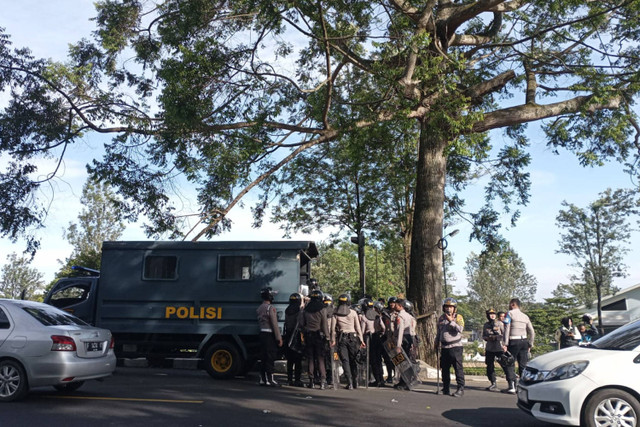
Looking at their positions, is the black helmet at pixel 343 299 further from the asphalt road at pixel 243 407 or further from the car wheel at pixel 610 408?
the car wheel at pixel 610 408

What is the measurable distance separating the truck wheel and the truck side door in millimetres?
3067

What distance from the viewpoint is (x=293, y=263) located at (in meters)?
12.6

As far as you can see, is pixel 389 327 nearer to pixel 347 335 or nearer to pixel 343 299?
pixel 347 335

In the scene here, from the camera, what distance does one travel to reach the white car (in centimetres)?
641

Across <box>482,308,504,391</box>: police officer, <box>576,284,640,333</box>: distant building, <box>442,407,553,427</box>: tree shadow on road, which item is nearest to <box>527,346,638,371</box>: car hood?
<box>442,407,553,427</box>: tree shadow on road

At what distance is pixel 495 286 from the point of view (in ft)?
185

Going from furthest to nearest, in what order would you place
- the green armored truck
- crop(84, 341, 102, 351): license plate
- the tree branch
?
the tree branch, the green armored truck, crop(84, 341, 102, 351): license plate

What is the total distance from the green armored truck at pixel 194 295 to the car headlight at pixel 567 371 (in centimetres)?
659

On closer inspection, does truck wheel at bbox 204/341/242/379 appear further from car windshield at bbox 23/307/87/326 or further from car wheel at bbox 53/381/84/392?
car windshield at bbox 23/307/87/326

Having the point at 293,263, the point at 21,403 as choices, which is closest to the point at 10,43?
the point at 293,263

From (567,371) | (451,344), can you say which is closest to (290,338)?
(451,344)

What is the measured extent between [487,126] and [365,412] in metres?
10.2

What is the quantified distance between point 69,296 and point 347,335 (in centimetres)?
666

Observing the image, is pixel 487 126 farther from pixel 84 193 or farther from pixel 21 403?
pixel 84 193
